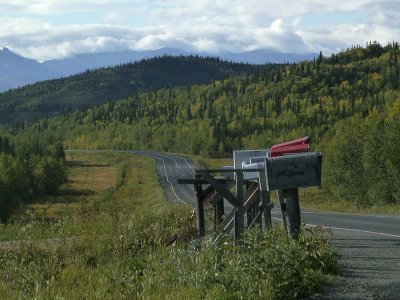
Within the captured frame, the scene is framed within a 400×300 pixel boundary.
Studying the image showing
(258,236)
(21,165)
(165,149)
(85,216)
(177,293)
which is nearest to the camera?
(177,293)

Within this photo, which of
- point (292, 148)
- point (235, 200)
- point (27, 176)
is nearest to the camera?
point (292, 148)

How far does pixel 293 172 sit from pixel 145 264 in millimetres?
2476

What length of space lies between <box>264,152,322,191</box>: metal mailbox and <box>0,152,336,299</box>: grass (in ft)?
2.26

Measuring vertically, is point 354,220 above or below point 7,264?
below

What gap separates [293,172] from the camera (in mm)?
9906

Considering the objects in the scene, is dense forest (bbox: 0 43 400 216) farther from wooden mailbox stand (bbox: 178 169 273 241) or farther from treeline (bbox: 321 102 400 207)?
wooden mailbox stand (bbox: 178 169 273 241)

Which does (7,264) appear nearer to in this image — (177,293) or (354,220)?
(177,293)

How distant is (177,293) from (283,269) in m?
1.66

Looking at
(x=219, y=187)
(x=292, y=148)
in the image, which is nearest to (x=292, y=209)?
(x=292, y=148)

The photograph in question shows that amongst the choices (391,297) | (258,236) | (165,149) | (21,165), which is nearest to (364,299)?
(391,297)

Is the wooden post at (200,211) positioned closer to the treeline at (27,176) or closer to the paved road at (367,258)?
the paved road at (367,258)

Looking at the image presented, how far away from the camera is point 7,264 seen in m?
9.97

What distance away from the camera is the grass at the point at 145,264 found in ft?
25.8

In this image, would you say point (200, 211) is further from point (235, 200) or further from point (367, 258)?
point (367, 258)
